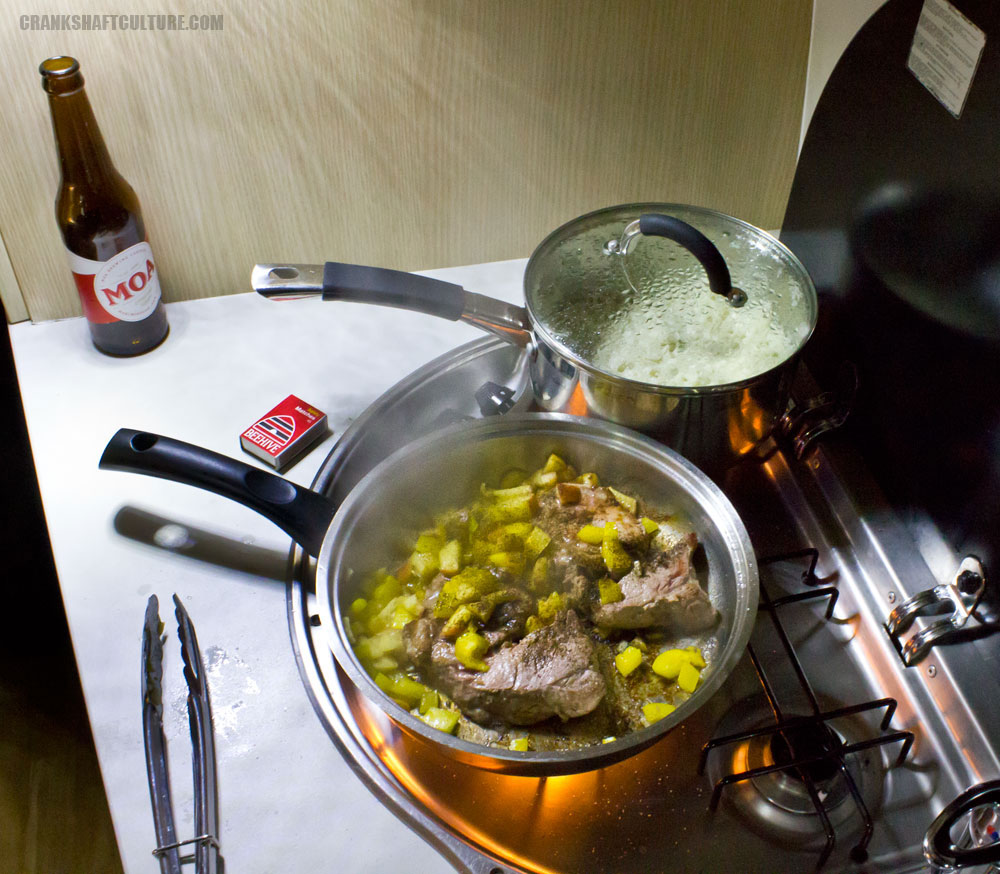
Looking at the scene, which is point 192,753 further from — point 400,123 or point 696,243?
point 400,123

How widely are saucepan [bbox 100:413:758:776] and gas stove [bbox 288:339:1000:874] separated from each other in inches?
2.8

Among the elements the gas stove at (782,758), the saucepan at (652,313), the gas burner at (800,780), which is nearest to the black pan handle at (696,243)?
the saucepan at (652,313)

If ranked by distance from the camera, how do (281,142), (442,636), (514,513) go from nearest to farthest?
(442,636) < (514,513) < (281,142)

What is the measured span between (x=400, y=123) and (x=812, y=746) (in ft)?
2.84

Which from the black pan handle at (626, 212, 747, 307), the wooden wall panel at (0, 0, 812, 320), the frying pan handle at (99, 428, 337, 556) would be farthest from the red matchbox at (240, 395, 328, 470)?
the black pan handle at (626, 212, 747, 307)

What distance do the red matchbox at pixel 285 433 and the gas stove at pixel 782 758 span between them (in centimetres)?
15

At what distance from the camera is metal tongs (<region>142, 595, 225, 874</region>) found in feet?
2.31

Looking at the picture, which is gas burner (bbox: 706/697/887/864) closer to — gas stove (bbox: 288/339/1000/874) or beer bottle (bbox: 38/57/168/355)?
gas stove (bbox: 288/339/1000/874)

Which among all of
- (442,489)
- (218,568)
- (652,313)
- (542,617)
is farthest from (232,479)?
(652,313)

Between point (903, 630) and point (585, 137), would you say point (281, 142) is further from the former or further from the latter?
point (903, 630)

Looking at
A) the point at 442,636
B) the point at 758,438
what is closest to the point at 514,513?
the point at 442,636

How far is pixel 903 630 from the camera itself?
0.82 meters

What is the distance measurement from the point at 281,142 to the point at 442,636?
669 mm

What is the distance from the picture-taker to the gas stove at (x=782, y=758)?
2.39ft
